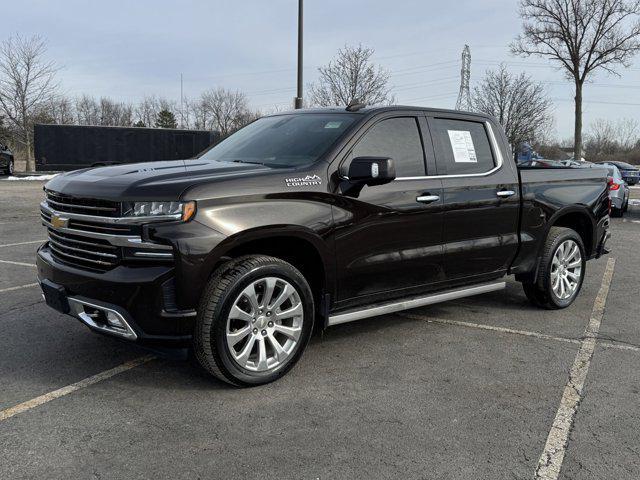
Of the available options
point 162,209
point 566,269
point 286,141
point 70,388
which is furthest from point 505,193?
point 70,388

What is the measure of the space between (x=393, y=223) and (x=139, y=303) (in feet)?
6.21

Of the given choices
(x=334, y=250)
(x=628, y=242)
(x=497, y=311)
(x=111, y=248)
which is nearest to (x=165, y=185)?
(x=111, y=248)

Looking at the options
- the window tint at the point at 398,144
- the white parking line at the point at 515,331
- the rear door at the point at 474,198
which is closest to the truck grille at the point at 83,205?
the window tint at the point at 398,144

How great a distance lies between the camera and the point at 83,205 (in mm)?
3527

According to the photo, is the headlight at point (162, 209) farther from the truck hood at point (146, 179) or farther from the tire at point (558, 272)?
the tire at point (558, 272)

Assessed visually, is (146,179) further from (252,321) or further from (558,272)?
(558,272)

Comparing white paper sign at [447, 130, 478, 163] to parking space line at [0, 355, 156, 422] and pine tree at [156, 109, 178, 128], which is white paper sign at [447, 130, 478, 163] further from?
pine tree at [156, 109, 178, 128]

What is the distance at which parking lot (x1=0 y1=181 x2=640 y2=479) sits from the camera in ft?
9.20

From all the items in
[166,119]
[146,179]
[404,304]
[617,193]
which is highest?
[166,119]

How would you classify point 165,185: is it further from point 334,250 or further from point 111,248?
point 334,250

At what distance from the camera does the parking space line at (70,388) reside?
3283 mm

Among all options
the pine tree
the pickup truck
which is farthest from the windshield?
the pine tree

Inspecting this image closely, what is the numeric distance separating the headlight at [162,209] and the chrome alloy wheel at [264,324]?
23.5 inches

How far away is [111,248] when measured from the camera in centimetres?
337
